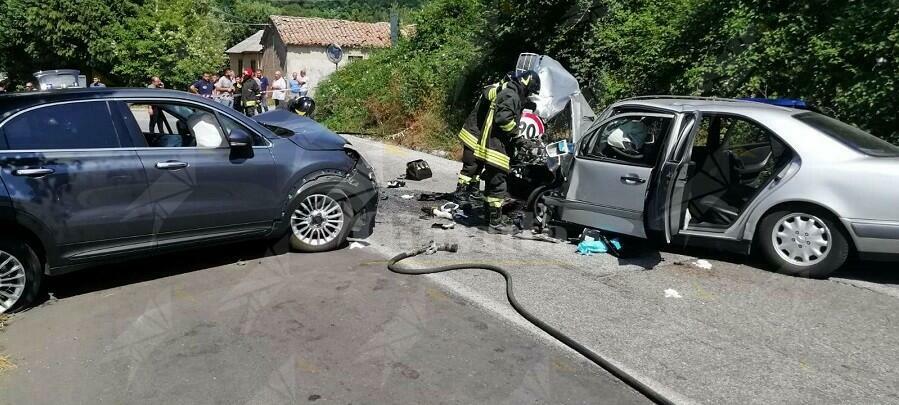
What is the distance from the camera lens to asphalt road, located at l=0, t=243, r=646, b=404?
3869 mm

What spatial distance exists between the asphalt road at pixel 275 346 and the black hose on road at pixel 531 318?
0.21 feet

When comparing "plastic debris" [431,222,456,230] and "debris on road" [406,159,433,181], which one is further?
"debris on road" [406,159,433,181]

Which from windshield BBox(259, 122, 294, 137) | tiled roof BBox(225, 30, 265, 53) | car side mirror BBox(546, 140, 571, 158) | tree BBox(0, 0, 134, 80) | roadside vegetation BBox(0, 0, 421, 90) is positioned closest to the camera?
windshield BBox(259, 122, 294, 137)

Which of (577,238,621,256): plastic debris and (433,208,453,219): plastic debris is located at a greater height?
(577,238,621,256): plastic debris

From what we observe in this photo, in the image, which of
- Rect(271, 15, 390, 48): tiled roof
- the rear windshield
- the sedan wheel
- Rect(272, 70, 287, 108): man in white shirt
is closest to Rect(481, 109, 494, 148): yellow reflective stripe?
the sedan wheel

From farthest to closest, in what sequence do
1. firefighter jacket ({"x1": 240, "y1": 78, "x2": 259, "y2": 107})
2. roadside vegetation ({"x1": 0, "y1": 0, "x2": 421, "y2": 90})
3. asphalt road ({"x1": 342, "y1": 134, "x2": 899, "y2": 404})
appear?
roadside vegetation ({"x1": 0, "y1": 0, "x2": 421, "y2": 90}) → firefighter jacket ({"x1": 240, "y1": 78, "x2": 259, "y2": 107}) → asphalt road ({"x1": 342, "y1": 134, "x2": 899, "y2": 404})

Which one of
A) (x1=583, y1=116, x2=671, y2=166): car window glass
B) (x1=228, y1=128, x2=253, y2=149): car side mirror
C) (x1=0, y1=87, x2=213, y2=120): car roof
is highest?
(x1=0, y1=87, x2=213, y2=120): car roof

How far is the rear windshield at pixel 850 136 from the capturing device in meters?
5.68

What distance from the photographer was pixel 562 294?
215 inches

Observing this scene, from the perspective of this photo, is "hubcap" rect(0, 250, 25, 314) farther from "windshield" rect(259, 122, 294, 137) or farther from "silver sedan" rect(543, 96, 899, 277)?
"silver sedan" rect(543, 96, 899, 277)

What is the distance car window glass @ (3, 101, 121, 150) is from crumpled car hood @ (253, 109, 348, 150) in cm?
165

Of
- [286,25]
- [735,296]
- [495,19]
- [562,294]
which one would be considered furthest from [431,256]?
[286,25]

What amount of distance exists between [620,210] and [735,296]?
4.47ft

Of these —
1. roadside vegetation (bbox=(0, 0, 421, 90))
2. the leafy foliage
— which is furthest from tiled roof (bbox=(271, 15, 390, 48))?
the leafy foliage
